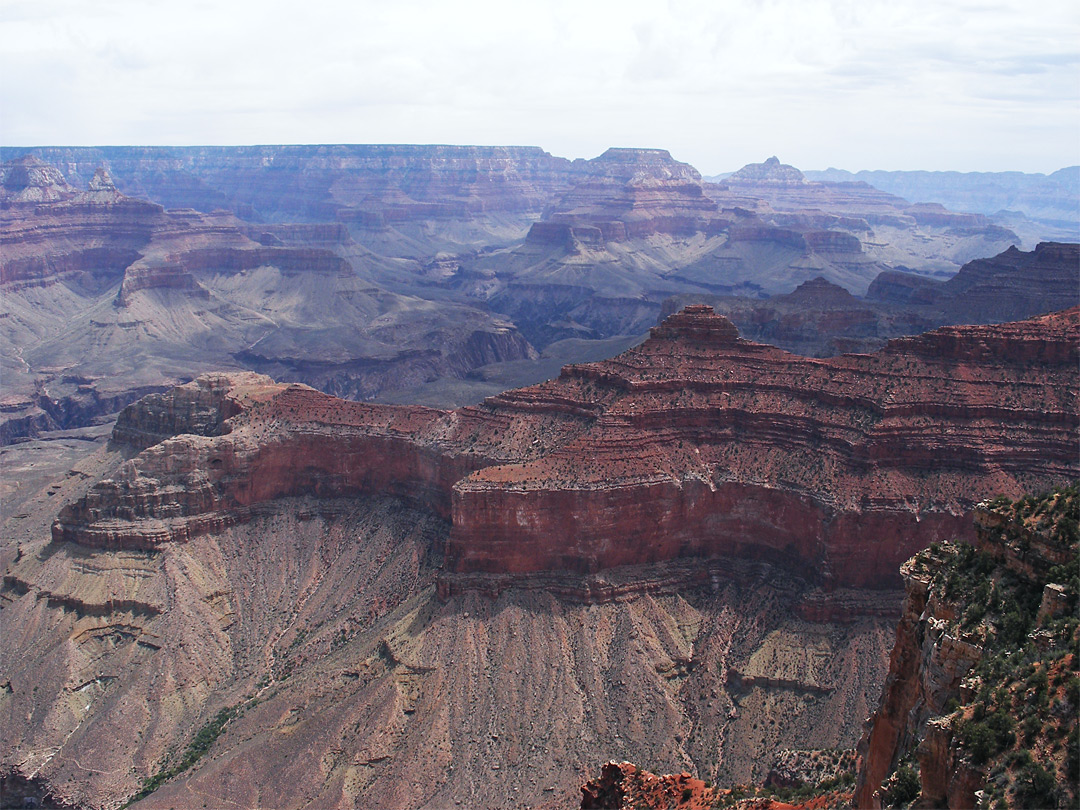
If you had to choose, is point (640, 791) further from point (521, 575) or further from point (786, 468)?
point (786, 468)

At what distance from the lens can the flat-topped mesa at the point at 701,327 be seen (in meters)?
83.5

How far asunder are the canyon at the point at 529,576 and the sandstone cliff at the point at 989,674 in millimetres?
30008

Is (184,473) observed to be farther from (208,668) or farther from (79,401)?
(79,401)

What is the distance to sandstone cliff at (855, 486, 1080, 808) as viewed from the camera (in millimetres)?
22594

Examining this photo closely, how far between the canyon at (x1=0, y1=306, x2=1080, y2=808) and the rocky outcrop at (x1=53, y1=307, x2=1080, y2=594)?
224mm

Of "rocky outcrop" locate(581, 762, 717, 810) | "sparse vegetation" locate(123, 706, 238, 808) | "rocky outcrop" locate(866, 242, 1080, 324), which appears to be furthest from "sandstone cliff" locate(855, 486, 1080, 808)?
"rocky outcrop" locate(866, 242, 1080, 324)

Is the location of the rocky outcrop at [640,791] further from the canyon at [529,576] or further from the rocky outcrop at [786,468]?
the rocky outcrop at [786,468]

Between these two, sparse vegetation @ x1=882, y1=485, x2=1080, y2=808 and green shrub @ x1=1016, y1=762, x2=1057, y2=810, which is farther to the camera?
sparse vegetation @ x1=882, y1=485, x2=1080, y2=808

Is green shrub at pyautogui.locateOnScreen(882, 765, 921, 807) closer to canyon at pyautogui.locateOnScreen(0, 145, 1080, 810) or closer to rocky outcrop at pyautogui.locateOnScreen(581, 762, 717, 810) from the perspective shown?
rocky outcrop at pyautogui.locateOnScreen(581, 762, 717, 810)

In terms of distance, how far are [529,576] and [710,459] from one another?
16674mm

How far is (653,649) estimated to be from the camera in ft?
225

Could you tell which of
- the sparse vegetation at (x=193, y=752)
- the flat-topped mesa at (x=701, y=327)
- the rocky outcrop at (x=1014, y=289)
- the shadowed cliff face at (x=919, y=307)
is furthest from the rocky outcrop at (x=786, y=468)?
the rocky outcrop at (x=1014, y=289)

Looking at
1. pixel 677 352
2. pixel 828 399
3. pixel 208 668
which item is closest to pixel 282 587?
pixel 208 668

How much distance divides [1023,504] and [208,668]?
61.4m
